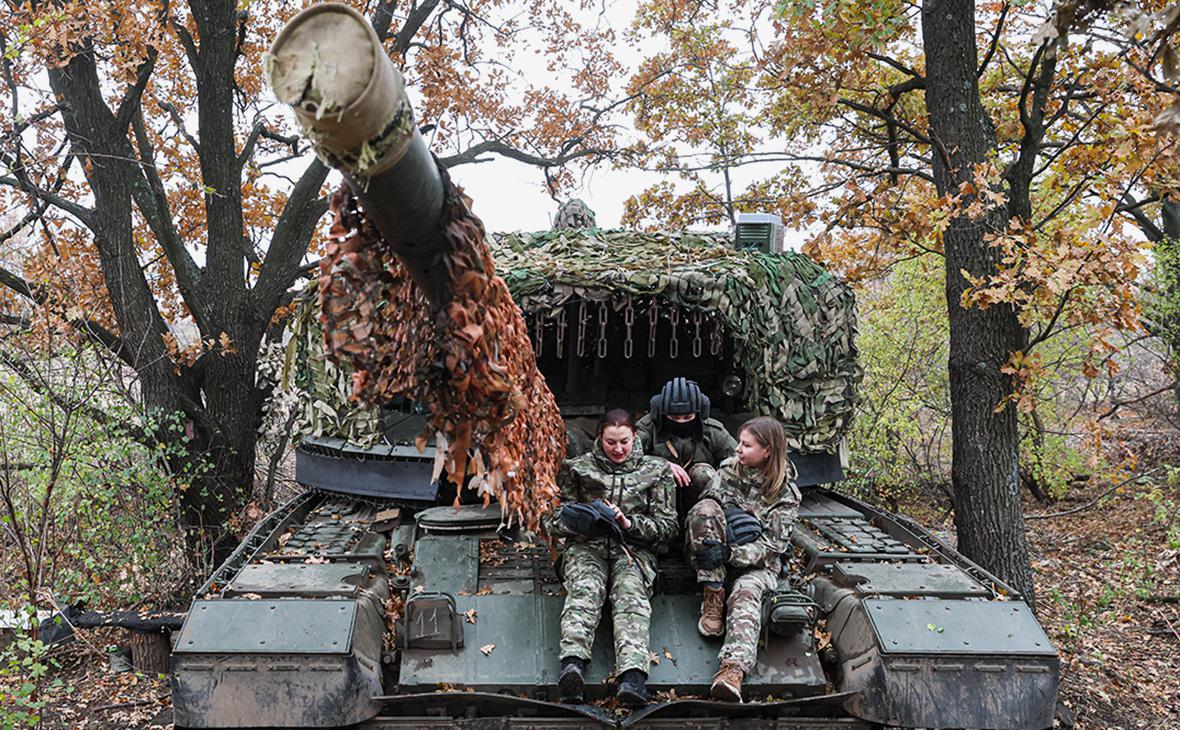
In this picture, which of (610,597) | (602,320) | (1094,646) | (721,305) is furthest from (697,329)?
(1094,646)

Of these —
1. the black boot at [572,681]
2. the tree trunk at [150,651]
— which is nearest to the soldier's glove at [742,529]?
the black boot at [572,681]

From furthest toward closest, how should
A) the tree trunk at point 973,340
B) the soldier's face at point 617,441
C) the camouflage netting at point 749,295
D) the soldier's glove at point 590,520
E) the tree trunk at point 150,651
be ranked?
the tree trunk at point 973,340
the tree trunk at point 150,651
the camouflage netting at point 749,295
the soldier's face at point 617,441
the soldier's glove at point 590,520

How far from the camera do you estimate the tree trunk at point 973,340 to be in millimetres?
6902

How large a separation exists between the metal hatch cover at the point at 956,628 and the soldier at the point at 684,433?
125 cm

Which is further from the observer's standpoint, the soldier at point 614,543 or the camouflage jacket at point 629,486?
the camouflage jacket at point 629,486

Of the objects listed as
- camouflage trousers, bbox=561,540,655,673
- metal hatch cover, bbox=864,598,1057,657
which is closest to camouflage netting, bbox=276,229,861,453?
camouflage trousers, bbox=561,540,655,673

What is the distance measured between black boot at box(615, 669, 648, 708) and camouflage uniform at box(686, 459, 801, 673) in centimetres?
39

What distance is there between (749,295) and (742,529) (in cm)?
192

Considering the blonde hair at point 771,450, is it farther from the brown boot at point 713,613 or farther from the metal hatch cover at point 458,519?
the metal hatch cover at point 458,519

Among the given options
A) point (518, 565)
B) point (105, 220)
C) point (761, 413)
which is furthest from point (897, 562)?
point (105, 220)

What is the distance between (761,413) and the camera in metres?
6.22

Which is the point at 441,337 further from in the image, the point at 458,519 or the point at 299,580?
the point at 458,519

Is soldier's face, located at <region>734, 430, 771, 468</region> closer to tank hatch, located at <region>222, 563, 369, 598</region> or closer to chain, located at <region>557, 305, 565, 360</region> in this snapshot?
chain, located at <region>557, 305, 565, 360</region>

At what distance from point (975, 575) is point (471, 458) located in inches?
117
